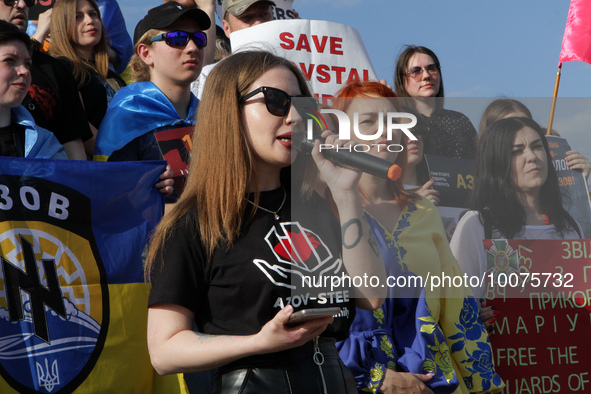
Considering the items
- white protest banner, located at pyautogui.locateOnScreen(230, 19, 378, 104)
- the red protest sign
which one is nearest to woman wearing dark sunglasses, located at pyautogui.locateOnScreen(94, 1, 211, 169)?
white protest banner, located at pyautogui.locateOnScreen(230, 19, 378, 104)

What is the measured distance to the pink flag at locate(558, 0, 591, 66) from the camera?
18.6 feet

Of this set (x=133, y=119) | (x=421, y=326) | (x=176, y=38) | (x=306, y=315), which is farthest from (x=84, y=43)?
(x=306, y=315)

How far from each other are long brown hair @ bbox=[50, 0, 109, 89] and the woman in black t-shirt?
3036mm

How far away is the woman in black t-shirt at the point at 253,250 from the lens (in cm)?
212

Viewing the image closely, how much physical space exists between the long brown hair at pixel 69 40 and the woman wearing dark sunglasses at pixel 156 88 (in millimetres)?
842

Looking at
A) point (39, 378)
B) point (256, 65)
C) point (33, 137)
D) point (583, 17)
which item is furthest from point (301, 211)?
point (583, 17)

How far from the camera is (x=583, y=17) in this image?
5.72 meters

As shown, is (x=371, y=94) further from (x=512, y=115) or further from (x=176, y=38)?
(x=176, y=38)

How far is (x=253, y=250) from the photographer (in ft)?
7.30

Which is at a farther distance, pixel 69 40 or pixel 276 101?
pixel 69 40

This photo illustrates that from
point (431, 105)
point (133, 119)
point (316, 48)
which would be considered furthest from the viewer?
point (316, 48)

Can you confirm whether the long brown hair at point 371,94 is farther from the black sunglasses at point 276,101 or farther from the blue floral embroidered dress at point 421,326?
the black sunglasses at point 276,101

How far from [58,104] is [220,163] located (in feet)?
7.68

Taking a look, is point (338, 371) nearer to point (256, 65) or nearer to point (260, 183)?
point (260, 183)
